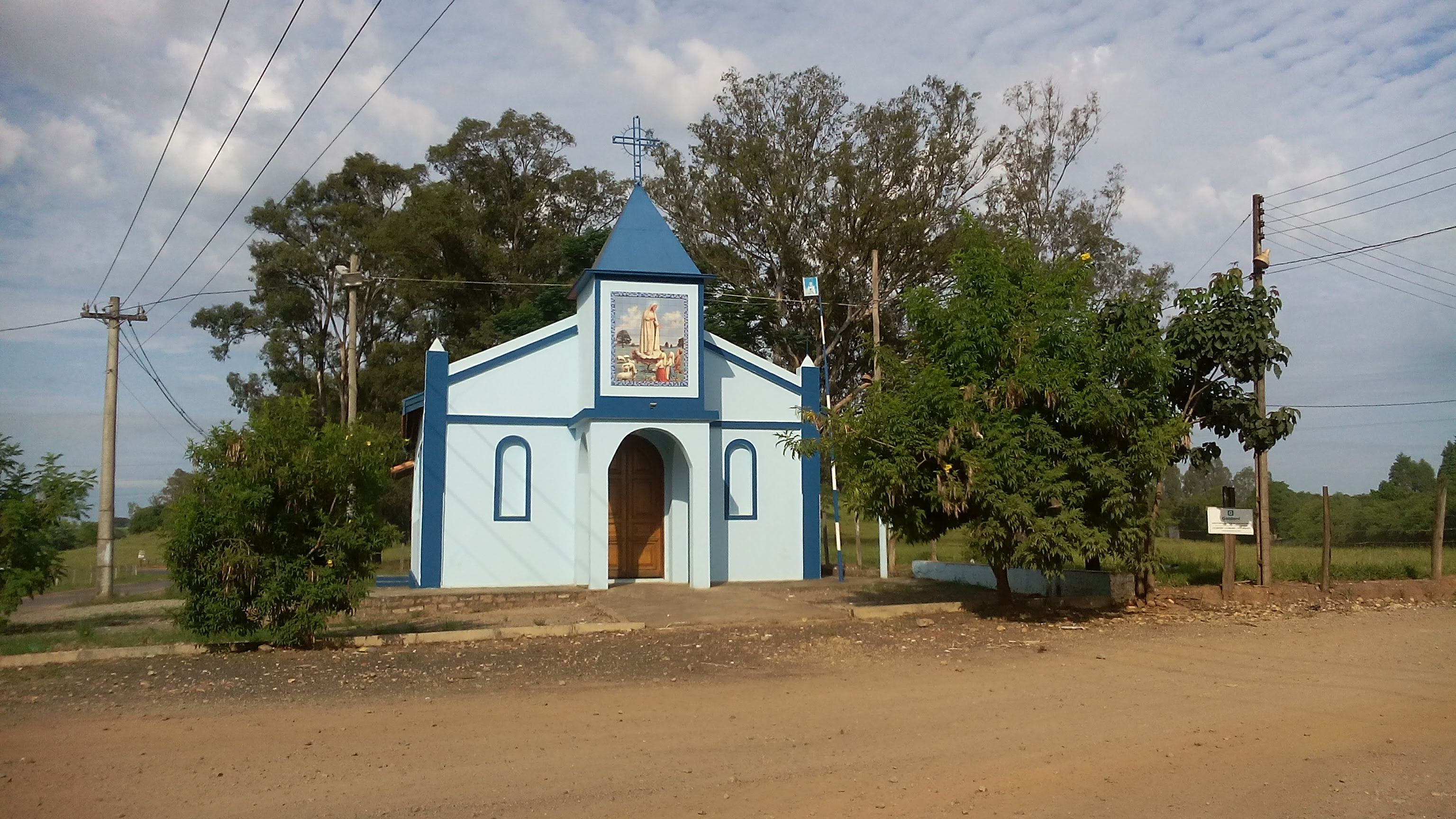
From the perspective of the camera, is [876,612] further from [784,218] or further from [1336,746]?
[784,218]

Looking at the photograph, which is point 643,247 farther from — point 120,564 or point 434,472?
point 120,564

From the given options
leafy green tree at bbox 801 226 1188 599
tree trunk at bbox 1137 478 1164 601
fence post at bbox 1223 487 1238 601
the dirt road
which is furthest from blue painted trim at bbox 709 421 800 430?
the dirt road

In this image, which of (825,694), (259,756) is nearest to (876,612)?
(825,694)

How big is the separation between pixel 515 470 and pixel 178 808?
13449 mm

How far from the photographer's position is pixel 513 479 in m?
19.4

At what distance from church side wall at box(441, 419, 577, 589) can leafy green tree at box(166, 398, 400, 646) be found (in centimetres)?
678

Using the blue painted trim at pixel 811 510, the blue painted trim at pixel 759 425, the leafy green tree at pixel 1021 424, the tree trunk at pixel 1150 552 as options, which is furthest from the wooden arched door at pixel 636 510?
the tree trunk at pixel 1150 552

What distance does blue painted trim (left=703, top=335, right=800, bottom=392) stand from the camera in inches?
816

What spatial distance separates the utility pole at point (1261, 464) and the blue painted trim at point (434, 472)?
44.8 feet

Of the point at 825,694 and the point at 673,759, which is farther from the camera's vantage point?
the point at 825,694

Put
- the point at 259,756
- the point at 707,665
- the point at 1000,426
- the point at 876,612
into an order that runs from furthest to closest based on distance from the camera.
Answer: the point at 876,612, the point at 1000,426, the point at 707,665, the point at 259,756

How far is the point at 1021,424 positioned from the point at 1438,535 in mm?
9699

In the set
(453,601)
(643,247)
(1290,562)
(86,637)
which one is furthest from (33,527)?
(1290,562)

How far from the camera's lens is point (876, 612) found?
14.2 m
